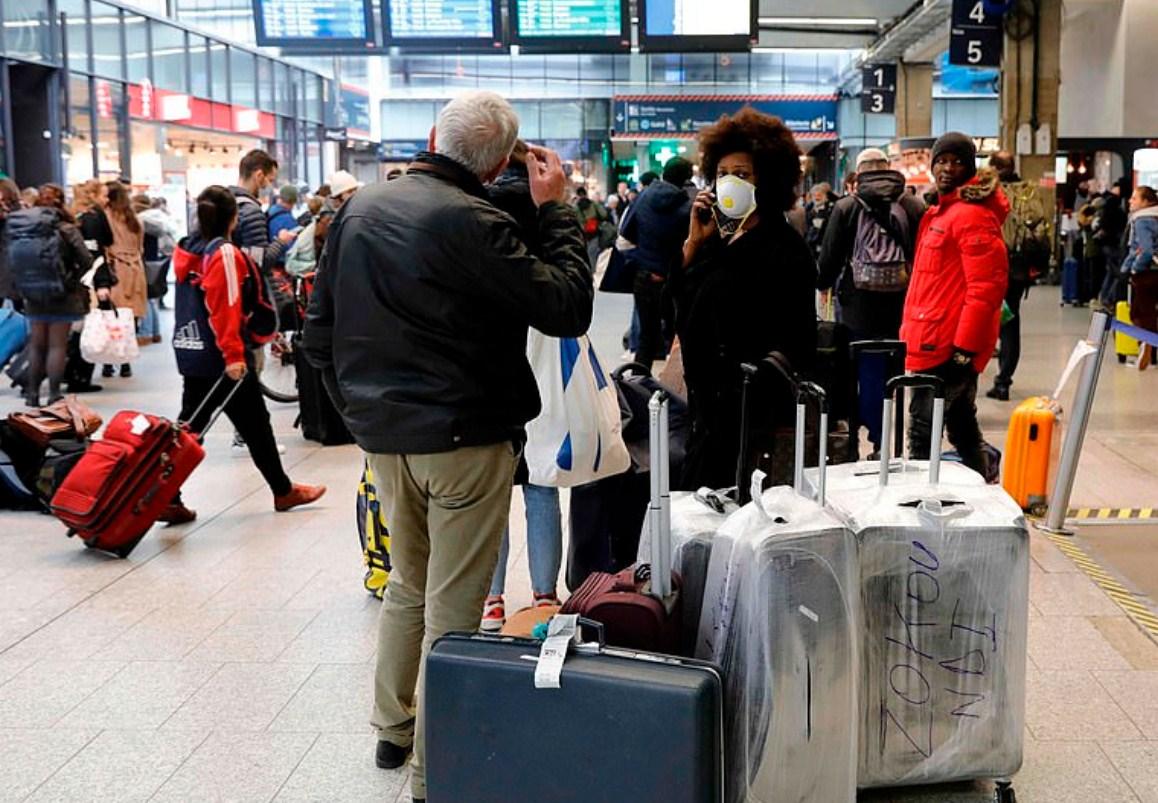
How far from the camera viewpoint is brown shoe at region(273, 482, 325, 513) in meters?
6.46

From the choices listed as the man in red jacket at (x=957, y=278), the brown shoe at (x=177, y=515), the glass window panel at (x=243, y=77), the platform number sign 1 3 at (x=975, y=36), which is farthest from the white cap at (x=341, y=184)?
the glass window panel at (x=243, y=77)

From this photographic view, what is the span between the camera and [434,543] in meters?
3.22

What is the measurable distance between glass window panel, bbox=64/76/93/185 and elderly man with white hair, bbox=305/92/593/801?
16.2 m

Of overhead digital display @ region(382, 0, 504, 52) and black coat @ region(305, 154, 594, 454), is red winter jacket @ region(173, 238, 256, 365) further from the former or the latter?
overhead digital display @ region(382, 0, 504, 52)

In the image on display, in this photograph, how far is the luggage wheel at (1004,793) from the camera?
10.5 feet

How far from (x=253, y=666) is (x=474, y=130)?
6.45 feet

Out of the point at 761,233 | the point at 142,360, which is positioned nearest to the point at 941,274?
the point at 761,233

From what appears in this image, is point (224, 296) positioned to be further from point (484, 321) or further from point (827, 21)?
point (827, 21)

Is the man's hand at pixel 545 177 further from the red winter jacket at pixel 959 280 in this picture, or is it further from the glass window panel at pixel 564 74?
the glass window panel at pixel 564 74

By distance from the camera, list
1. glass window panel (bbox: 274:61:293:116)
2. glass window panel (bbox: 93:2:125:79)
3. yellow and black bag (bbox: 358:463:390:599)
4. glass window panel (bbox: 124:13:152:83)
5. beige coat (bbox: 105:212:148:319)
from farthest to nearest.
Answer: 1. glass window panel (bbox: 274:61:293:116)
2. glass window panel (bbox: 124:13:152:83)
3. glass window panel (bbox: 93:2:125:79)
4. beige coat (bbox: 105:212:148:319)
5. yellow and black bag (bbox: 358:463:390:599)

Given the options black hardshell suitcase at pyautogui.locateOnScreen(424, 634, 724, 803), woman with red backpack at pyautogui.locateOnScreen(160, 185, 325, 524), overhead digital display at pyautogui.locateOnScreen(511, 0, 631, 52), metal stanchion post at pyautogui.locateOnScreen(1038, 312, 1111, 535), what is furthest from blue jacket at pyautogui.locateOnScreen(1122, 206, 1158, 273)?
black hardshell suitcase at pyautogui.locateOnScreen(424, 634, 724, 803)

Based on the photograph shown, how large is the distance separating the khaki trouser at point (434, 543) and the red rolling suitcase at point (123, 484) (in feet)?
8.64

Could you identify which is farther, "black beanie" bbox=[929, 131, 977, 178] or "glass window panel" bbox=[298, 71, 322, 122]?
"glass window panel" bbox=[298, 71, 322, 122]

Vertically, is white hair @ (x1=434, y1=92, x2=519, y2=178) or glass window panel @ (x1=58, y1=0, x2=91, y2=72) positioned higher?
glass window panel @ (x1=58, y1=0, x2=91, y2=72)
